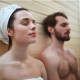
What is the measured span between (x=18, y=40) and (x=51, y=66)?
0.53 m

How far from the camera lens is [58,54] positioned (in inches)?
50.9

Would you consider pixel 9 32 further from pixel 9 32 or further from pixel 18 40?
pixel 18 40

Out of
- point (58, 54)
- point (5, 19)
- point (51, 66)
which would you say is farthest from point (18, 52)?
point (58, 54)

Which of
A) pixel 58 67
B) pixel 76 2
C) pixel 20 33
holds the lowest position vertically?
pixel 58 67

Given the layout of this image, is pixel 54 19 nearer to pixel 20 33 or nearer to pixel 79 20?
pixel 20 33

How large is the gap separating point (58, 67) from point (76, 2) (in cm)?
168

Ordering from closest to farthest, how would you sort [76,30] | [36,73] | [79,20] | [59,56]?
1. [36,73]
2. [59,56]
3. [76,30]
4. [79,20]

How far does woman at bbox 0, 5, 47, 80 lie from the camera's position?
30.7 inches

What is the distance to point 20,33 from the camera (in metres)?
0.80

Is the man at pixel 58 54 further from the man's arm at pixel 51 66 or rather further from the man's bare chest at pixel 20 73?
the man's bare chest at pixel 20 73

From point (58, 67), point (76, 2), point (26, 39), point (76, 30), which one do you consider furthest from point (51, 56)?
point (76, 2)

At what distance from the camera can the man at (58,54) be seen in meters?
1.15

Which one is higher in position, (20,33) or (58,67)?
(20,33)

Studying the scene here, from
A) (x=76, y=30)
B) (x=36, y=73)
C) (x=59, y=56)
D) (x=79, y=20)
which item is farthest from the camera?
(x=79, y=20)
